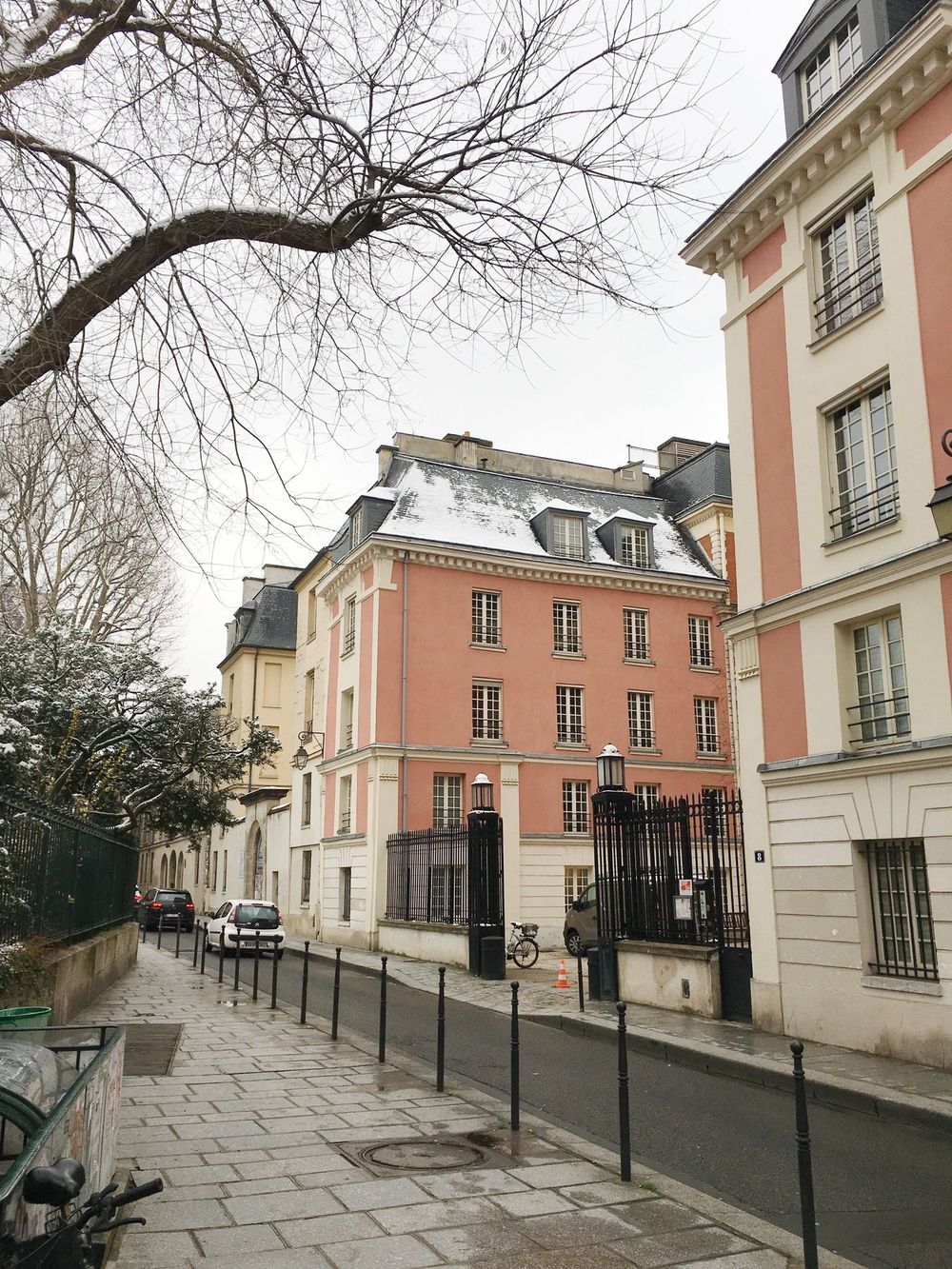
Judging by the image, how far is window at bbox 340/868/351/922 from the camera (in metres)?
29.2

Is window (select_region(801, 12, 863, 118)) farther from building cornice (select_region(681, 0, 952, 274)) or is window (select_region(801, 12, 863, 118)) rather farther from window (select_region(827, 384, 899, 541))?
window (select_region(827, 384, 899, 541))

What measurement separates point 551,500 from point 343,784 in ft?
37.5

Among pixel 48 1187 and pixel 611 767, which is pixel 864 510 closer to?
pixel 611 767

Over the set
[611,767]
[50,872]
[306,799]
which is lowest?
[50,872]

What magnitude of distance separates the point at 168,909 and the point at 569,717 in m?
18.2

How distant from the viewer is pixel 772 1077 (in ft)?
32.7

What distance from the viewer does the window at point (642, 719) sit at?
31.8 metres

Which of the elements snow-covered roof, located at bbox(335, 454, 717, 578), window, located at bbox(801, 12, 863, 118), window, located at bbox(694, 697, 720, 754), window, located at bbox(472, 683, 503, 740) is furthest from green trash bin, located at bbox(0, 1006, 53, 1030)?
window, located at bbox(694, 697, 720, 754)

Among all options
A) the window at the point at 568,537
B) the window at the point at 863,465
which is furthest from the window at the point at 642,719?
the window at the point at 863,465

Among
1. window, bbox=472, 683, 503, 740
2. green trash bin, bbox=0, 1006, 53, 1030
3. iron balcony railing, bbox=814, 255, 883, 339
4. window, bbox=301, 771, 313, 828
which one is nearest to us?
green trash bin, bbox=0, 1006, 53, 1030

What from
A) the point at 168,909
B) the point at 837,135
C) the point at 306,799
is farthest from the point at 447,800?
the point at 837,135

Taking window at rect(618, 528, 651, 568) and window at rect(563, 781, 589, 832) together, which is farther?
window at rect(618, 528, 651, 568)

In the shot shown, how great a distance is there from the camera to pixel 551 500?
3381 centimetres

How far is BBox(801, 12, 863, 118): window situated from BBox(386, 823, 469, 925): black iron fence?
1484 centimetres
